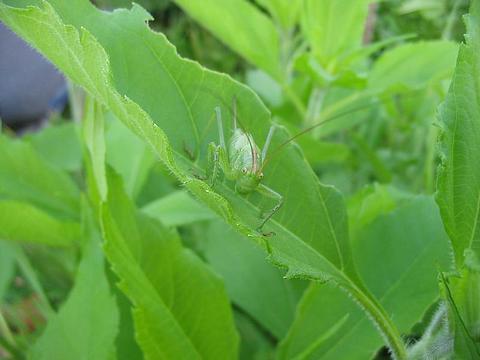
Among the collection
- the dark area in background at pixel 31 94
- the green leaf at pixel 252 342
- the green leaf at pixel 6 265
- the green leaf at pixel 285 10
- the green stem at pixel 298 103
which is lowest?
the green leaf at pixel 252 342

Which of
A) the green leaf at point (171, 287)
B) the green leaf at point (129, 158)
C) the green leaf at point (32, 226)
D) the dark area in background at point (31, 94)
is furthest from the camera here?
the dark area in background at point (31, 94)

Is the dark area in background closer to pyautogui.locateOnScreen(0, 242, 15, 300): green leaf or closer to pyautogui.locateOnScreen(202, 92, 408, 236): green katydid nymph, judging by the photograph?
pyautogui.locateOnScreen(0, 242, 15, 300): green leaf

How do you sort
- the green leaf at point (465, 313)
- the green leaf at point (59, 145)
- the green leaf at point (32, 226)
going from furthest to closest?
the green leaf at point (59, 145) < the green leaf at point (32, 226) < the green leaf at point (465, 313)

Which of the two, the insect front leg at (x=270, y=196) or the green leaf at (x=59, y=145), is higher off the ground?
the green leaf at (x=59, y=145)

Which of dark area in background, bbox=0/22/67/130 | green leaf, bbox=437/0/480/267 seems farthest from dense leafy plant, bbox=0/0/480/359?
dark area in background, bbox=0/22/67/130

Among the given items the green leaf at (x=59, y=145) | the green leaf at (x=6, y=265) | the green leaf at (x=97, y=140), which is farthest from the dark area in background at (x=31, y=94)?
the green leaf at (x=97, y=140)

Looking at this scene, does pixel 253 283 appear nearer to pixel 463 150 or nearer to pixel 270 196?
pixel 270 196

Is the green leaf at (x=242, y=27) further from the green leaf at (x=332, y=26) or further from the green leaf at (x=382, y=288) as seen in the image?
the green leaf at (x=382, y=288)

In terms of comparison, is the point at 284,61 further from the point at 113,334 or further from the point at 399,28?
the point at 399,28

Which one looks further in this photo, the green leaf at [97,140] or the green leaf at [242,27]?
the green leaf at [242,27]
